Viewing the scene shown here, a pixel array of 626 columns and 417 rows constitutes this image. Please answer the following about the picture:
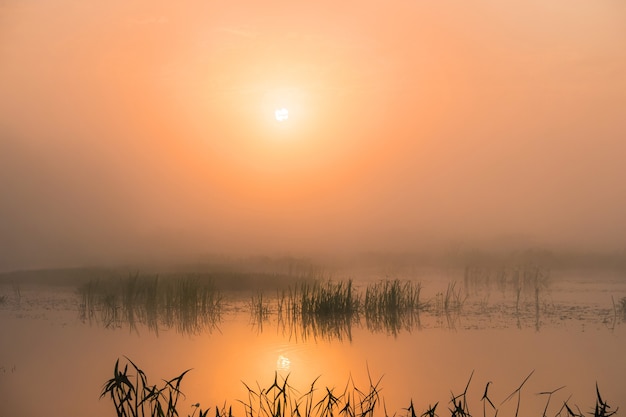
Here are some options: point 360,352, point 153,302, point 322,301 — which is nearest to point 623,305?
point 360,352

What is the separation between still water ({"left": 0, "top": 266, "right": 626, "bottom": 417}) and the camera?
141 inches

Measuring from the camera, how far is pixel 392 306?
13.8ft

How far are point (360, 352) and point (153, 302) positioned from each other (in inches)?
52.1

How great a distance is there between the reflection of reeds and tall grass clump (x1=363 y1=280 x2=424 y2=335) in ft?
2.88

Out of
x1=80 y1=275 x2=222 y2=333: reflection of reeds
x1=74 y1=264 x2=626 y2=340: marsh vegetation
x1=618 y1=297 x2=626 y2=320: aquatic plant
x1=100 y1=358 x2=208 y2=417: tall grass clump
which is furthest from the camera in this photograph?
x1=80 y1=275 x2=222 y2=333: reflection of reeds

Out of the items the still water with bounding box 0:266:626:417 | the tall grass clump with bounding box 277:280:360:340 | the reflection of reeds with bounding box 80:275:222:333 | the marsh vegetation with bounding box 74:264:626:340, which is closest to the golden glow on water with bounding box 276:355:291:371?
the still water with bounding box 0:266:626:417

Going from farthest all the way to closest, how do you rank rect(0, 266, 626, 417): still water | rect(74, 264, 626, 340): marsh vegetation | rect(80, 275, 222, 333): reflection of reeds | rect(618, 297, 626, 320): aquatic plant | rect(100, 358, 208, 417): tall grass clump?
1. rect(80, 275, 222, 333): reflection of reeds
2. rect(74, 264, 626, 340): marsh vegetation
3. rect(618, 297, 626, 320): aquatic plant
4. rect(0, 266, 626, 417): still water
5. rect(100, 358, 208, 417): tall grass clump

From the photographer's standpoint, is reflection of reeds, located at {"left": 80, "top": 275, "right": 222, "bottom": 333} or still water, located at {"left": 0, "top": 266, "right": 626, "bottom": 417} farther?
reflection of reeds, located at {"left": 80, "top": 275, "right": 222, "bottom": 333}

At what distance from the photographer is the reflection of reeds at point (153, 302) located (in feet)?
13.9

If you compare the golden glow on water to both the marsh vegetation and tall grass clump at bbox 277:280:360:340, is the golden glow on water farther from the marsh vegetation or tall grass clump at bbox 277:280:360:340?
tall grass clump at bbox 277:280:360:340

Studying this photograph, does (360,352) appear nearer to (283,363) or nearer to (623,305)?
(283,363)

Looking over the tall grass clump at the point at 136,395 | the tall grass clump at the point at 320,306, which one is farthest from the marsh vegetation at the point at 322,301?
the tall grass clump at the point at 136,395

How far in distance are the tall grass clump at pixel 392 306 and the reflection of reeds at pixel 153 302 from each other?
2.88ft

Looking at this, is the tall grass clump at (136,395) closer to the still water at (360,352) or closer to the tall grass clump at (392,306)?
the still water at (360,352)
